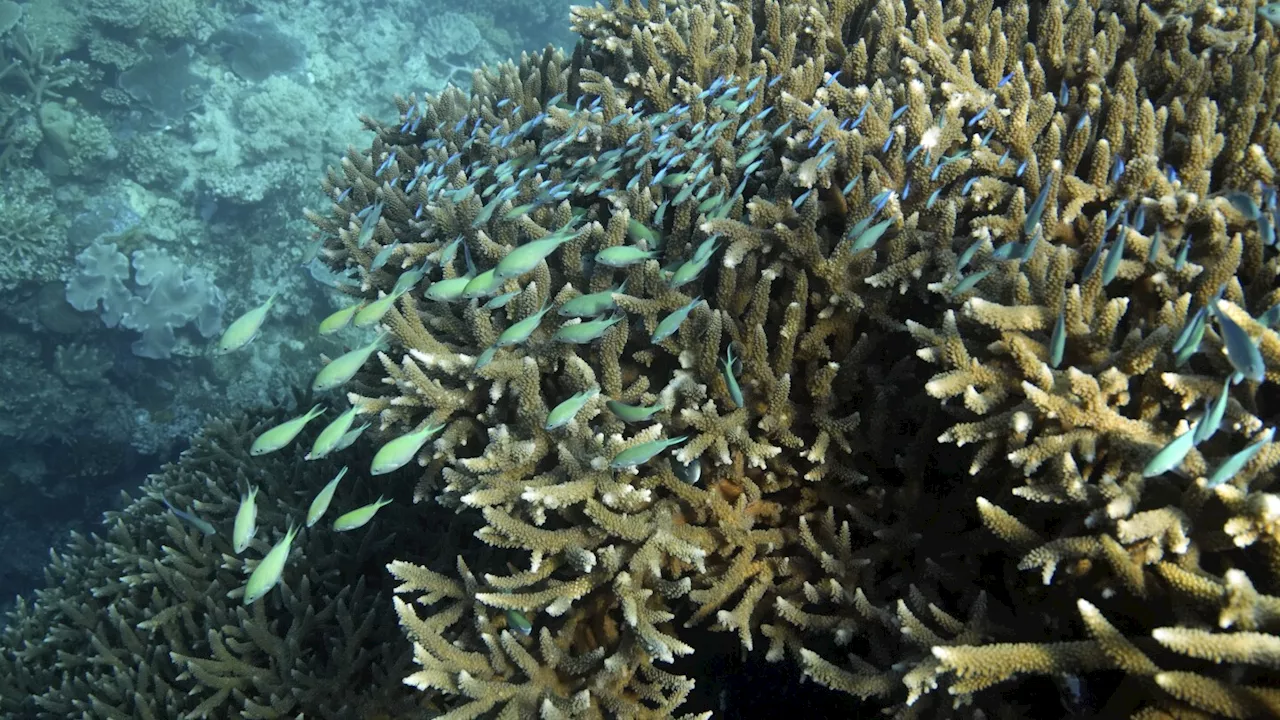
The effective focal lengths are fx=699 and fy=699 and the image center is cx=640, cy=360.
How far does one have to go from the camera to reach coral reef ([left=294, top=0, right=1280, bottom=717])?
2.40 meters

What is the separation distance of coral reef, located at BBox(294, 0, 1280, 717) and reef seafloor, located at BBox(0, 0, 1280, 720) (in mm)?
17

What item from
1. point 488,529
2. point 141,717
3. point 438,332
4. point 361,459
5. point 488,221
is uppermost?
point 488,221

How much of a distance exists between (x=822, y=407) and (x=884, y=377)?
0.32m

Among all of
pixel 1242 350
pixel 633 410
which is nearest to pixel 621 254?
pixel 633 410

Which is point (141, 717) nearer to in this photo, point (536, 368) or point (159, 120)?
point (536, 368)

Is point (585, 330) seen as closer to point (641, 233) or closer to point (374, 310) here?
point (641, 233)

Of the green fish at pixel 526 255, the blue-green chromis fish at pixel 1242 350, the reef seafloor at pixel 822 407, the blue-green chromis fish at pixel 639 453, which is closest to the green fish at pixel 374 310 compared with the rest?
the reef seafloor at pixel 822 407

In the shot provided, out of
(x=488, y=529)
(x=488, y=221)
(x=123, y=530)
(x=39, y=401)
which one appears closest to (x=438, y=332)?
(x=488, y=221)

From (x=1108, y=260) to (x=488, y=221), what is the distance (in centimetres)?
311

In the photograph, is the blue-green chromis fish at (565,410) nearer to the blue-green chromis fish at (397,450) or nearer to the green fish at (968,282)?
the blue-green chromis fish at (397,450)

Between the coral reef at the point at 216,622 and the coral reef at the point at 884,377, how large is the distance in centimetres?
56

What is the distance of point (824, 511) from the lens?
337 cm

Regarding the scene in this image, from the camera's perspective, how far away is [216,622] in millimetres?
4234

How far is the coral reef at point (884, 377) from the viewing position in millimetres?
2400
